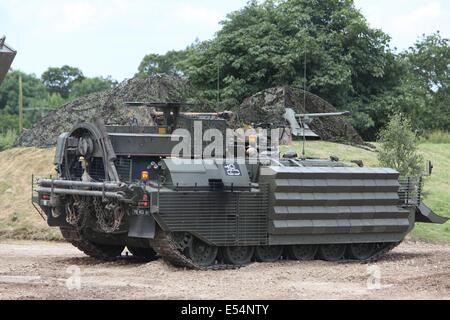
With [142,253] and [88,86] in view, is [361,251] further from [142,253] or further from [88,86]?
[88,86]

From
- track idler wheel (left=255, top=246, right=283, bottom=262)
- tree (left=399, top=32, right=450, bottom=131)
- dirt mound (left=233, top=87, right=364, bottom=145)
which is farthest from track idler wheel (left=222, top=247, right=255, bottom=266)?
tree (left=399, top=32, right=450, bottom=131)

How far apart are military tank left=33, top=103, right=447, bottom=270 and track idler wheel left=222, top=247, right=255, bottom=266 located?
0.06 feet

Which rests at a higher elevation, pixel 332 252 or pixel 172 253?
pixel 172 253

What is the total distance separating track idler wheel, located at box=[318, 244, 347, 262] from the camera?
20.0m

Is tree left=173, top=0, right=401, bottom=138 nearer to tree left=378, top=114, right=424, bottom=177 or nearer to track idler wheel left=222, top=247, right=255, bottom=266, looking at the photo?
tree left=378, top=114, right=424, bottom=177

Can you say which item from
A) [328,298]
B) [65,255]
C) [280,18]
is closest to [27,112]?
[280,18]

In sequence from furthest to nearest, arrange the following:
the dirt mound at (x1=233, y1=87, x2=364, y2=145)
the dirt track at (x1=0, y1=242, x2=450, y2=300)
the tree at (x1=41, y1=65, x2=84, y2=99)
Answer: the tree at (x1=41, y1=65, x2=84, y2=99), the dirt mound at (x1=233, y1=87, x2=364, y2=145), the dirt track at (x1=0, y1=242, x2=450, y2=300)

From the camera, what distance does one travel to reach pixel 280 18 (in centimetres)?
4000

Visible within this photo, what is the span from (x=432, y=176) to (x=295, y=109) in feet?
16.4

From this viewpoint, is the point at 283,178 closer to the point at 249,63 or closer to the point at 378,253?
the point at 378,253

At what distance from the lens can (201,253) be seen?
60.3ft

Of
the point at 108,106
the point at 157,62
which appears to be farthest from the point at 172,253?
the point at 157,62
